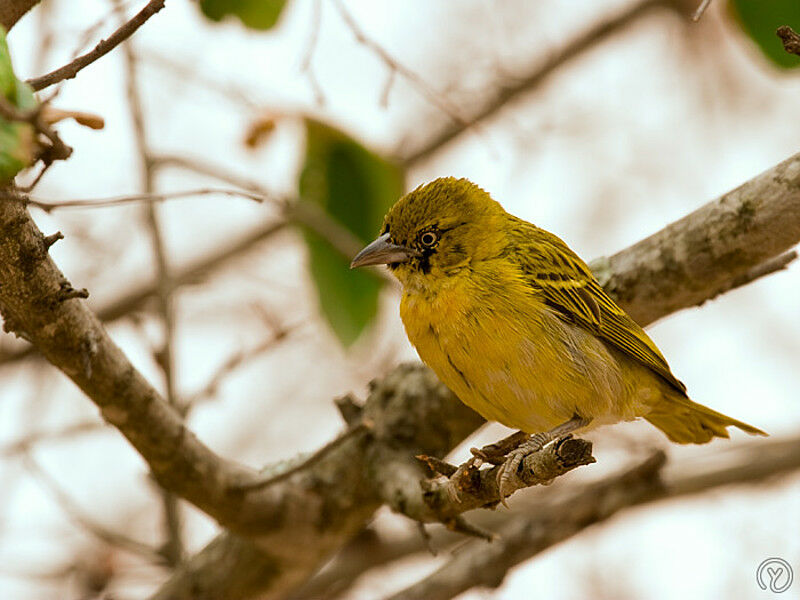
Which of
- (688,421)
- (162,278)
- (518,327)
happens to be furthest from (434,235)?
(688,421)

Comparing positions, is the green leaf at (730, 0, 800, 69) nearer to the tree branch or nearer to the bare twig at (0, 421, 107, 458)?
the tree branch

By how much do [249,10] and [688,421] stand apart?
233 cm

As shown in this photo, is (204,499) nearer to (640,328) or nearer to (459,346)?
(459,346)

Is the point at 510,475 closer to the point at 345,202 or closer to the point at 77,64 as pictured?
the point at 77,64

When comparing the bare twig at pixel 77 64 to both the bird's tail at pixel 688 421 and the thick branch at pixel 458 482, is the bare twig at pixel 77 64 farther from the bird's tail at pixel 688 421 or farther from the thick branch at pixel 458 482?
the bird's tail at pixel 688 421

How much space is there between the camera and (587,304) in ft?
12.5

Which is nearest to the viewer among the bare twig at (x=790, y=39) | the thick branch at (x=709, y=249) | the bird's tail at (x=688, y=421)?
A: the bare twig at (x=790, y=39)

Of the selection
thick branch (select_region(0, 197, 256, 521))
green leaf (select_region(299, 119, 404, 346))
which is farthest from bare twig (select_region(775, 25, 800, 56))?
green leaf (select_region(299, 119, 404, 346))

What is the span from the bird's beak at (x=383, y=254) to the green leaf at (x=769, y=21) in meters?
1.40

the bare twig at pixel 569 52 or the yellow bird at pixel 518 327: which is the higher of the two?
the bare twig at pixel 569 52

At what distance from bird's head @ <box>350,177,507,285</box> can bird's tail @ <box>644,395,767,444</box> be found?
93 cm

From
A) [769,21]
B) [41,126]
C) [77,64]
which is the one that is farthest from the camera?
[769,21]

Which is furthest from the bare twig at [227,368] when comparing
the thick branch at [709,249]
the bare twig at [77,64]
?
the bare twig at [77,64]

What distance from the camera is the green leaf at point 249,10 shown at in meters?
3.90
